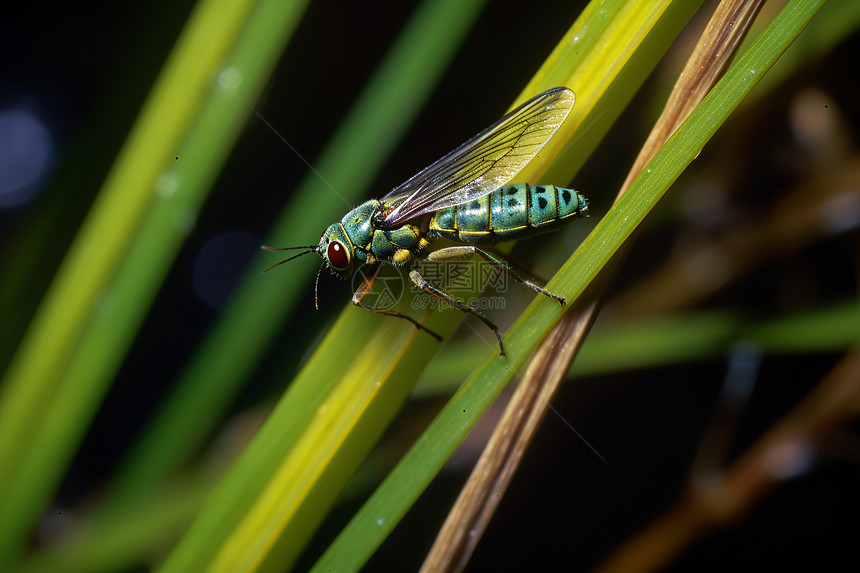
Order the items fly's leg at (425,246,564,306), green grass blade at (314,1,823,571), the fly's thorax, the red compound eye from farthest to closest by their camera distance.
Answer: the fly's thorax < the red compound eye < fly's leg at (425,246,564,306) < green grass blade at (314,1,823,571)

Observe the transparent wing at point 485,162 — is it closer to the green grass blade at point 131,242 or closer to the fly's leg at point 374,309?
the fly's leg at point 374,309

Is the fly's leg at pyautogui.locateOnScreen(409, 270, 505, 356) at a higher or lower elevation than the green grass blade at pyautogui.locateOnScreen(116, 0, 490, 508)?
lower

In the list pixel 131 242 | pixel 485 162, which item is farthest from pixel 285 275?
pixel 485 162

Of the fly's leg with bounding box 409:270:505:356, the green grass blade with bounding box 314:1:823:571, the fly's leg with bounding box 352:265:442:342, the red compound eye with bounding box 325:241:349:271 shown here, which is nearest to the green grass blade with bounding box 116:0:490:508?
the red compound eye with bounding box 325:241:349:271

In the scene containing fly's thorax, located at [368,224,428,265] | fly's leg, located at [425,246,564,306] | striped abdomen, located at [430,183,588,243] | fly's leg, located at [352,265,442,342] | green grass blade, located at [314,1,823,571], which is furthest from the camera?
fly's thorax, located at [368,224,428,265]

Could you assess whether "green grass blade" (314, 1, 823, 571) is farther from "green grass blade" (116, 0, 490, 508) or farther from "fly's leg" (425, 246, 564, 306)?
"green grass blade" (116, 0, 490, 508)

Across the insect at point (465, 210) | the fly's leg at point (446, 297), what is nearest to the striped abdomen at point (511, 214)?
the insect at point (465, 210)

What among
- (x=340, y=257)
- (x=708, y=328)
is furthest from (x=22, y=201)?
(x=708, y=328)
